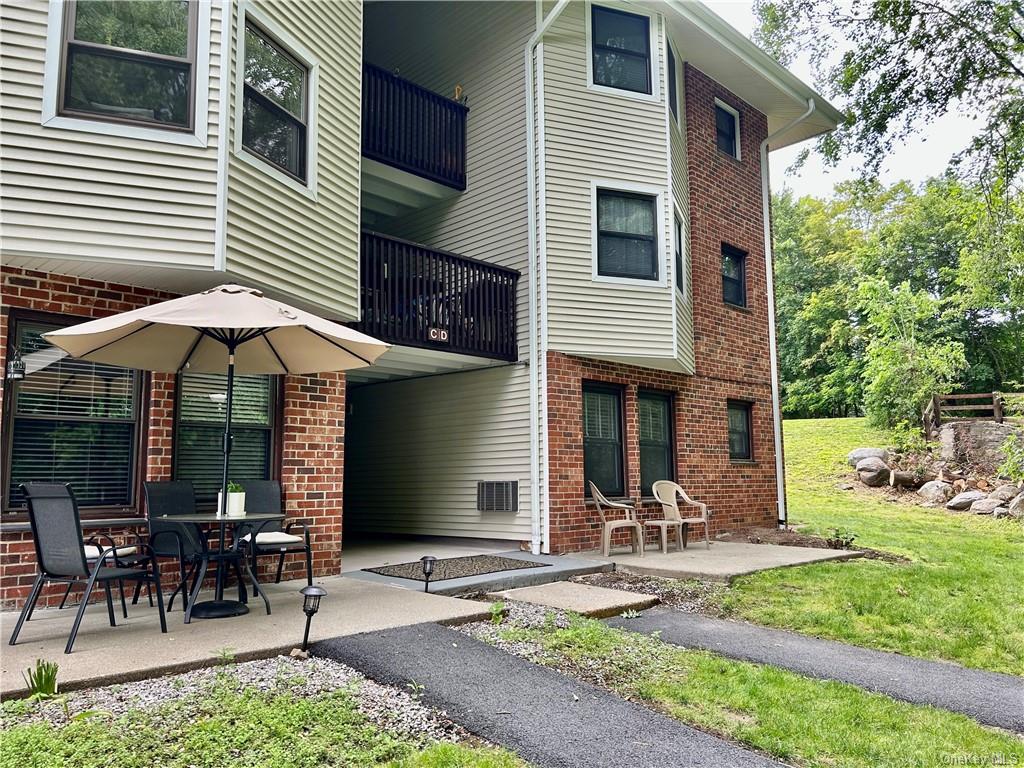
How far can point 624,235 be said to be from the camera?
9.32m

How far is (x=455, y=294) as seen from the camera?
334 inches

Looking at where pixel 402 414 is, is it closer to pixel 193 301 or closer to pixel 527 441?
pixel 527 441

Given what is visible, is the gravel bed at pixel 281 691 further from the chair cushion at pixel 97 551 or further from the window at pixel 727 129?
the window at pixel 727 129

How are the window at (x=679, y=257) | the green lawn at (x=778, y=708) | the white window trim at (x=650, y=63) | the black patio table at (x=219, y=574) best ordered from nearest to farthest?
1. the green lawn at (x=778, y=708)
2. the black patio table at (x=219, y=574)
3. the white window trim at (x=650, y=63)
4. the window at (x=679, y=257)

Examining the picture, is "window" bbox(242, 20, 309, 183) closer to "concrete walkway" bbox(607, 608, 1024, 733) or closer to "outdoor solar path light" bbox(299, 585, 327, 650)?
"outdoor solar path light" bbox(299, 585, 327, 650)

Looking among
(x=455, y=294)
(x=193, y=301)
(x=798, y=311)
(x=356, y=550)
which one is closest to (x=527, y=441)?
(x=455, y=294)

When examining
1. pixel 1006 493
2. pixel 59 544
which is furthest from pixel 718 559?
pixel 1006 493

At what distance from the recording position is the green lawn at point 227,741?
8.62 feet

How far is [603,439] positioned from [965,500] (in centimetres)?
963

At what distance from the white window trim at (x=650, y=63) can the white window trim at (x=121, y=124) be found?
5.29 m

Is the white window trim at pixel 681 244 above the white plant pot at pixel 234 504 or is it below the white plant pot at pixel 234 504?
above

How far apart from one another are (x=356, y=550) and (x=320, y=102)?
5.11 metres

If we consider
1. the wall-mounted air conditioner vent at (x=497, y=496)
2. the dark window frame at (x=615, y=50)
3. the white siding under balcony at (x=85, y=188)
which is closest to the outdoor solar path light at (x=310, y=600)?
the white siding under balcony at (x=85, y=188)

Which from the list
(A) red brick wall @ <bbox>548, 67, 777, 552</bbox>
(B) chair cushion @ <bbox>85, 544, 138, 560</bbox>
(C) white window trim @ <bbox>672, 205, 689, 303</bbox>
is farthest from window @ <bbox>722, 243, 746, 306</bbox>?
(B) chair cushion @ <bbox>85, 544, 138, 560</bbox>
